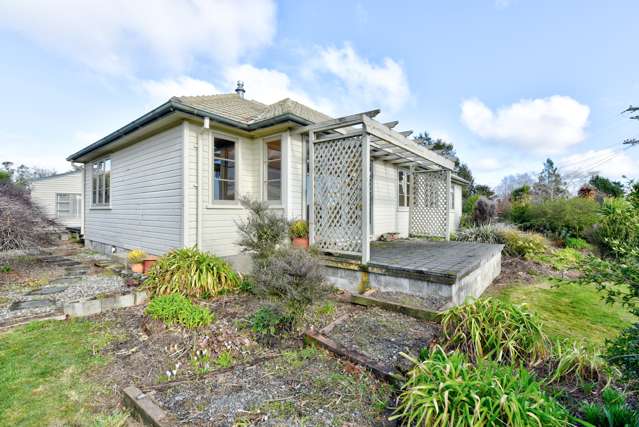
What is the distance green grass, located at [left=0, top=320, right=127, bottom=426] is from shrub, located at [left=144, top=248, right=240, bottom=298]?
1078 mm

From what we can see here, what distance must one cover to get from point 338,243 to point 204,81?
35.8 ft

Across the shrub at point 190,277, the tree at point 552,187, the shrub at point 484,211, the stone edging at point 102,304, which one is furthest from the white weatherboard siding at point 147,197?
the tree at point 552,187

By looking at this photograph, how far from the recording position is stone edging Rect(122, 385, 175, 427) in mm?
1937

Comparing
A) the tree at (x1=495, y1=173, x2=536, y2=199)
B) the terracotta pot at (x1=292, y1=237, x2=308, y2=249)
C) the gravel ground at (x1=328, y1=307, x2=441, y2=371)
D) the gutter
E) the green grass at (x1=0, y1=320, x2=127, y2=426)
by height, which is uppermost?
the tree at (x1=495, y1=173, x2=536, y2=199)

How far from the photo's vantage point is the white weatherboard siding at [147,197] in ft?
20.0

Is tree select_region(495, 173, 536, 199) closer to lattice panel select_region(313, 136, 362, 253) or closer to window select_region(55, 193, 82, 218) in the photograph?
lattice panel select_region(313, 136, 362, 253)

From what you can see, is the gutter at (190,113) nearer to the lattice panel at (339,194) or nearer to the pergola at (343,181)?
the pergola at (343,181)

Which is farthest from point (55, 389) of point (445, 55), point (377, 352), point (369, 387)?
point (445, 55)

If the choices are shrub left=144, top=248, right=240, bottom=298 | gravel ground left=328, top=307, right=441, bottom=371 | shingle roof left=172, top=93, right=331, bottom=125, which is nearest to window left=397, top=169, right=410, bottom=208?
shingle roof left=172, top=93, right=331, bottom=125

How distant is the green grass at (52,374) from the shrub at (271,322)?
4.76ft

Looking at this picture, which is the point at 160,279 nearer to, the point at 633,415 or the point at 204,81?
the point at 633,415

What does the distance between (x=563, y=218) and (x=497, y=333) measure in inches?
455

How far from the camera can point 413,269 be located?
176 inches

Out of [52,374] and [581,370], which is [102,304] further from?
[581,370]
